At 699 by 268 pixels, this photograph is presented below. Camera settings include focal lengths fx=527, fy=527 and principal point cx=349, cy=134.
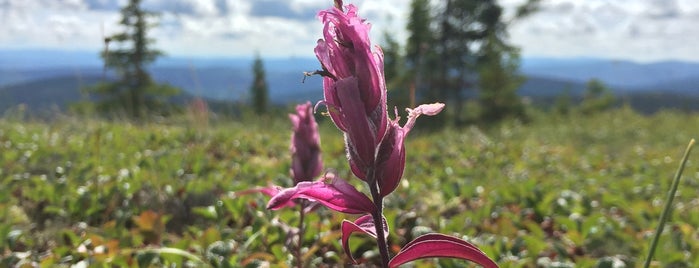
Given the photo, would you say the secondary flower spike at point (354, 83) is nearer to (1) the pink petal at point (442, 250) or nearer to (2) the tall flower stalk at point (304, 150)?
(1) the pink petal at point (442, 250)

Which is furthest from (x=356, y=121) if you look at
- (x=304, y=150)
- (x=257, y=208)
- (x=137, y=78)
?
(x=137, y=78)

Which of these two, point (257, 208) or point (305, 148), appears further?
point (257, 208)

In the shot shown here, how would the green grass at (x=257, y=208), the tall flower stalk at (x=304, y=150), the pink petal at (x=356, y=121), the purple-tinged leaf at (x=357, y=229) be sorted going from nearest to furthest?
1. the pink petal at (x=356, y=121)
2. the purple-tinged leaf at (x=357, y=229)
3. the tall flower stalk at (x=304, y=150)
4. the green grass at (x=257, y=208)

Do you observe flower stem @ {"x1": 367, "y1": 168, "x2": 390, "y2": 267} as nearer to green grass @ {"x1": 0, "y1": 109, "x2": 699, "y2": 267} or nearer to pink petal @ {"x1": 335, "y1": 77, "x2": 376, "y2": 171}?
pink petal @ {"x1": 335, "y1": 77, "x2": 376, "y2": 171}

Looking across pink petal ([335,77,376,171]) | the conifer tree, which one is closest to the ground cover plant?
pink petal ([335,77,376,171])

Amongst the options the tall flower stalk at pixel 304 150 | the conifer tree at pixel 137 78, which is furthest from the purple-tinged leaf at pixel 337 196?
the conifer tree at pixel 137 78

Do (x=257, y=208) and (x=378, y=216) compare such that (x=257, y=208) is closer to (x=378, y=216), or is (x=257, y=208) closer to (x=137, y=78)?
(x=378, y=216)
